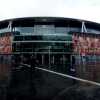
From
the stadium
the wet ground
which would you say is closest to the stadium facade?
the stadium

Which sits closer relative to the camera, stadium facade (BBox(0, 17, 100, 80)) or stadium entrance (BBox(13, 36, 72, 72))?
stadium facade (BBox(0, 17, 100, 80))

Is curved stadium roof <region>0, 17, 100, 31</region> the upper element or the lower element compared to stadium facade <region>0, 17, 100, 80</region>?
upper

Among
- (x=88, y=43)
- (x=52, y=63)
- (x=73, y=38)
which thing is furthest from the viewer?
(x=88, y=43)

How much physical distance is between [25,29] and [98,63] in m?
12.3

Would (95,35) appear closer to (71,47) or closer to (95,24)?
(95,24)

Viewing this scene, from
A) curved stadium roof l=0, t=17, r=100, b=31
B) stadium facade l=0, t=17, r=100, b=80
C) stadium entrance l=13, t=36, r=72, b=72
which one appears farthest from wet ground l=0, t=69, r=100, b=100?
stadium entrance l=13, t=36, r=72, b=72

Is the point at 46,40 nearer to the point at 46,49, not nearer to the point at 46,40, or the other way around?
the point at 46,40

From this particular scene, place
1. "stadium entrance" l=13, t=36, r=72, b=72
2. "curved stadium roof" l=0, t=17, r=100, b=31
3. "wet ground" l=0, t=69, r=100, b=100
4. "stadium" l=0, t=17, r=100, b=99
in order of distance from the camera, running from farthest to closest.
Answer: "stadium entrance" l=13, t=36, r=72, b=72
"stadium" l=0, t=17, r=100, b=99
"curved stadium roof" l=0, t=17, r=100, b=31
"wet ground" l=0, t=69, r=100, b=100

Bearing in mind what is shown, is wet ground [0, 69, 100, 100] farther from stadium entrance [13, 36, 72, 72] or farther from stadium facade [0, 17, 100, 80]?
stadium entrance [13, 36, 72, 72]

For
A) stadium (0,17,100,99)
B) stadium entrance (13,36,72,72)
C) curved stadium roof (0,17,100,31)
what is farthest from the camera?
stadium entrance (13,36,72,72)

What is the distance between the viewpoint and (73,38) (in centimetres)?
4362

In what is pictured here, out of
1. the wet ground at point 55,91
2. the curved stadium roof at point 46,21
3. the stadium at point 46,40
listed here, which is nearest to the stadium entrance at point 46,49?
the stadium at point 46,40

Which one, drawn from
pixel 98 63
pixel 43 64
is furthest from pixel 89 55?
pixel 43 64

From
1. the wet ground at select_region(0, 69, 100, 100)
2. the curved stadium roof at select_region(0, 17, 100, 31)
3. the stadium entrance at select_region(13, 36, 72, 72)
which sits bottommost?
the wet ground at select_region(0, 69, 100, 100)
